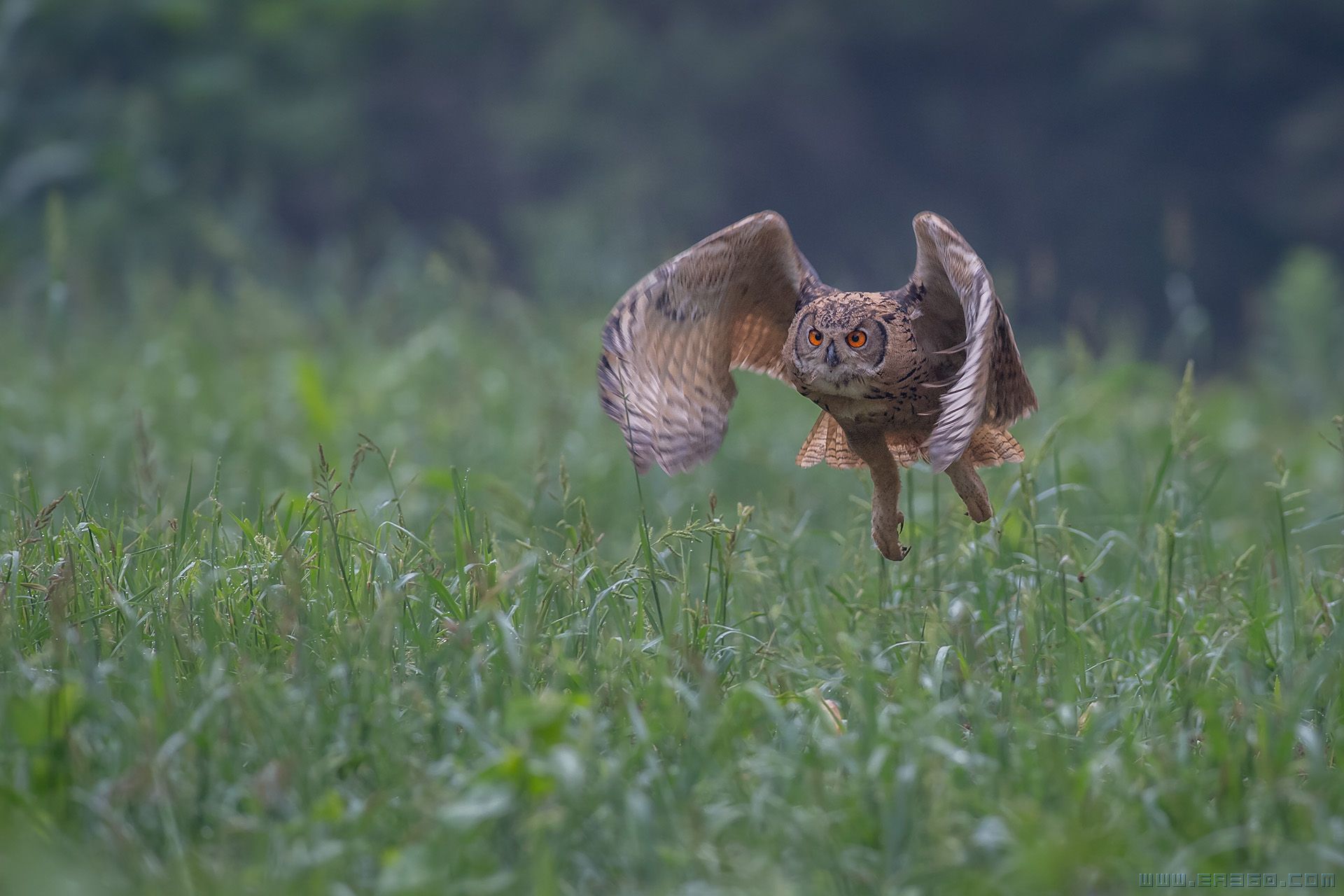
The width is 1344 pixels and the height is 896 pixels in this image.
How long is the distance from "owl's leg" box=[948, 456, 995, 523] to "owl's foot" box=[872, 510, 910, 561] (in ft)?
0.50

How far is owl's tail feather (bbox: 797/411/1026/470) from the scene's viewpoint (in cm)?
289

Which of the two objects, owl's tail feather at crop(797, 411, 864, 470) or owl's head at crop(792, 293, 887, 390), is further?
owl's tail feather at crop(797, 411, 864, 470)

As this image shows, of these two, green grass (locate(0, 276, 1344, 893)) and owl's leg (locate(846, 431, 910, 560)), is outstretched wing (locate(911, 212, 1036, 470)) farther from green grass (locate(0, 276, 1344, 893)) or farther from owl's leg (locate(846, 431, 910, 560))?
green grass (locate(0, 276, 1344, 893))

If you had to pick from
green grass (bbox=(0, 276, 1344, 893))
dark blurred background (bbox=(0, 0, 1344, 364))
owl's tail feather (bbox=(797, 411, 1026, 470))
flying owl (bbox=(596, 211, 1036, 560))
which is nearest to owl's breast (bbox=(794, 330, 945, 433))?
flying owl (bbox=(596, 211, 1036, 560))

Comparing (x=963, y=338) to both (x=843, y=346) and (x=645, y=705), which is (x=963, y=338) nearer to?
(x=843, y=346)

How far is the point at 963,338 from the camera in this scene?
2768 millimetres

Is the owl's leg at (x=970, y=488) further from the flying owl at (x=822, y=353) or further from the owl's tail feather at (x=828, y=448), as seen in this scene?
the owl's tail feather at (x=828, y=448)

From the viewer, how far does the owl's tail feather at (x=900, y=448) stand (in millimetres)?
2891

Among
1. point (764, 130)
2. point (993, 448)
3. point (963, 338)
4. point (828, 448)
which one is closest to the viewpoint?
point (963, 338)

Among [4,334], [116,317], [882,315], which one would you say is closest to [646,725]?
[882,315]

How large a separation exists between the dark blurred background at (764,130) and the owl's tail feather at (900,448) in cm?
1028

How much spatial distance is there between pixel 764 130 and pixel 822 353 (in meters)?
13.5

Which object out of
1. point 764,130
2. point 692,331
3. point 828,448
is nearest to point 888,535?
point 828,448

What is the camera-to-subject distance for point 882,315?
2.63 metres
